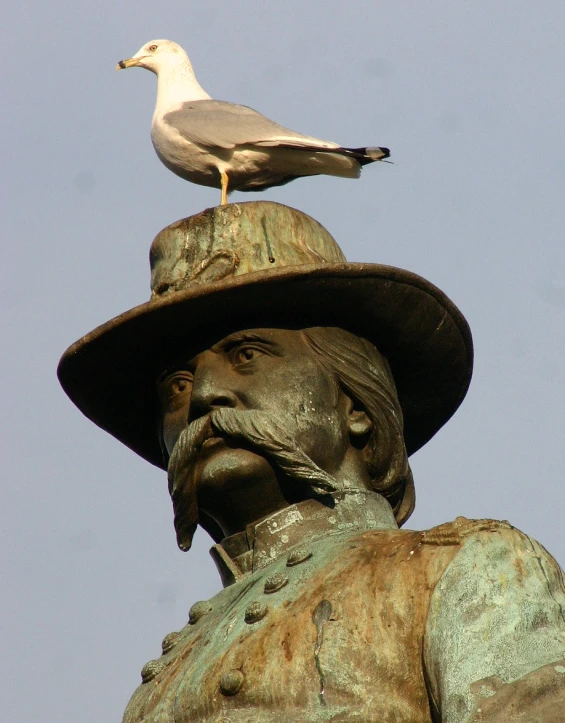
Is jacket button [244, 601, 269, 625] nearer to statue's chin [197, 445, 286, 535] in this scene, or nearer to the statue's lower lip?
statue's chin [197, 445, 286, 535]

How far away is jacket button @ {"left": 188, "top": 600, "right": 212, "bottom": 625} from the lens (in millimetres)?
10562

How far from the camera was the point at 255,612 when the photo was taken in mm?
9797

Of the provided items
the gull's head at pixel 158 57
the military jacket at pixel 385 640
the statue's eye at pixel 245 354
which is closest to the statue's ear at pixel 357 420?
the statue's eye at pixel 245 354

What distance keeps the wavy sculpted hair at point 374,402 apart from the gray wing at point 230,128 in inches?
103

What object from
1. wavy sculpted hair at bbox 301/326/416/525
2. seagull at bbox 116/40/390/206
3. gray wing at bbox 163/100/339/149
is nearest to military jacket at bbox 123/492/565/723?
wavy sculpted hair at bbox 301/326/416/525

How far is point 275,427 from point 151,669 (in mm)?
1369

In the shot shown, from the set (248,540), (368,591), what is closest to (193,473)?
(248,540)

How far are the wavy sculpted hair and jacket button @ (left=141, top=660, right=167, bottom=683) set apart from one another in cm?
158

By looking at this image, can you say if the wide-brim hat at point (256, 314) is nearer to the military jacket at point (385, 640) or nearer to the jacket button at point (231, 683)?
the military jacket at point (385, 640)

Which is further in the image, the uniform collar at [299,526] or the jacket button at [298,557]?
the uniform collar at [299,526]

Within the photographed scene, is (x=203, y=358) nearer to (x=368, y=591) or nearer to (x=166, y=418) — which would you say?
(x=166, y=418)

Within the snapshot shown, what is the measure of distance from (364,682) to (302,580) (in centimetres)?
85

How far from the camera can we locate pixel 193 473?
10.7 meters

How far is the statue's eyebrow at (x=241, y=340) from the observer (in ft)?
36.5
